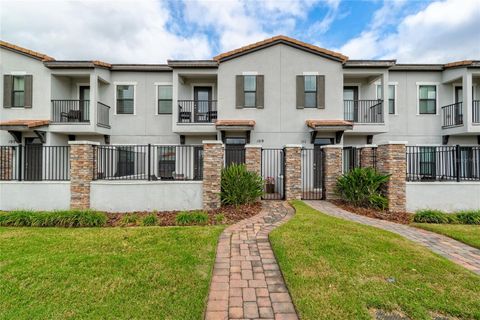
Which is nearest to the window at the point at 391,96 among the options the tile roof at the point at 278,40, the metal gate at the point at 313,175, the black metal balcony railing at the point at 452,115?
the black metal balcony railing at the point at 452,115

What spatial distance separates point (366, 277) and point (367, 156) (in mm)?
7221

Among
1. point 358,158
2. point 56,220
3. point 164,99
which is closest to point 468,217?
point 358,158

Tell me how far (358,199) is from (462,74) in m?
11.5

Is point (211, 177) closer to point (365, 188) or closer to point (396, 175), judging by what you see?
point (365, 188)

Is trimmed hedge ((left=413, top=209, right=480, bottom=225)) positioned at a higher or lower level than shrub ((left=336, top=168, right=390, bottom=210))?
lower

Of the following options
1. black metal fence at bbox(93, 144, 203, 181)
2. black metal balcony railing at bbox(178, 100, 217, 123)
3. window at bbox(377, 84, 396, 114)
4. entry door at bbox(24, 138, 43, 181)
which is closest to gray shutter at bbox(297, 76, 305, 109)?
black metal balcony railing at bbox(178, 100, 217, 123)

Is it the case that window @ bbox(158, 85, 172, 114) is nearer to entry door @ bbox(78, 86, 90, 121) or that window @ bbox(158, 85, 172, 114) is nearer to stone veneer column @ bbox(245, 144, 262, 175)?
entry door @ bbox(78, 86, 90, 121)

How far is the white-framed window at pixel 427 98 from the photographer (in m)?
14.6

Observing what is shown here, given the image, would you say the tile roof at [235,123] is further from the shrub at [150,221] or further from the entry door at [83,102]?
the entry door at [83,102]

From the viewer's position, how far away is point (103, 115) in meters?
14.1

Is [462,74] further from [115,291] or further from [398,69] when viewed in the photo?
[115,291]

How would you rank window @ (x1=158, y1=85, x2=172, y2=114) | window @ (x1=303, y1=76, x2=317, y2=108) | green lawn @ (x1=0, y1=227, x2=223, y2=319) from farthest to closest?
window @ (x1=158, y1=85, x2=172, y2=114), window @ (x1=303, y1=76, x2=317, y2=108), green lawn @ (x1=0, y1=227, x2=223, y2=319)

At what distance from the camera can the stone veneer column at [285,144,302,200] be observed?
9.38 metres

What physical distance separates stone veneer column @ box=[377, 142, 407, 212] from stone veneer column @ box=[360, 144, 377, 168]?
102 centimetres
